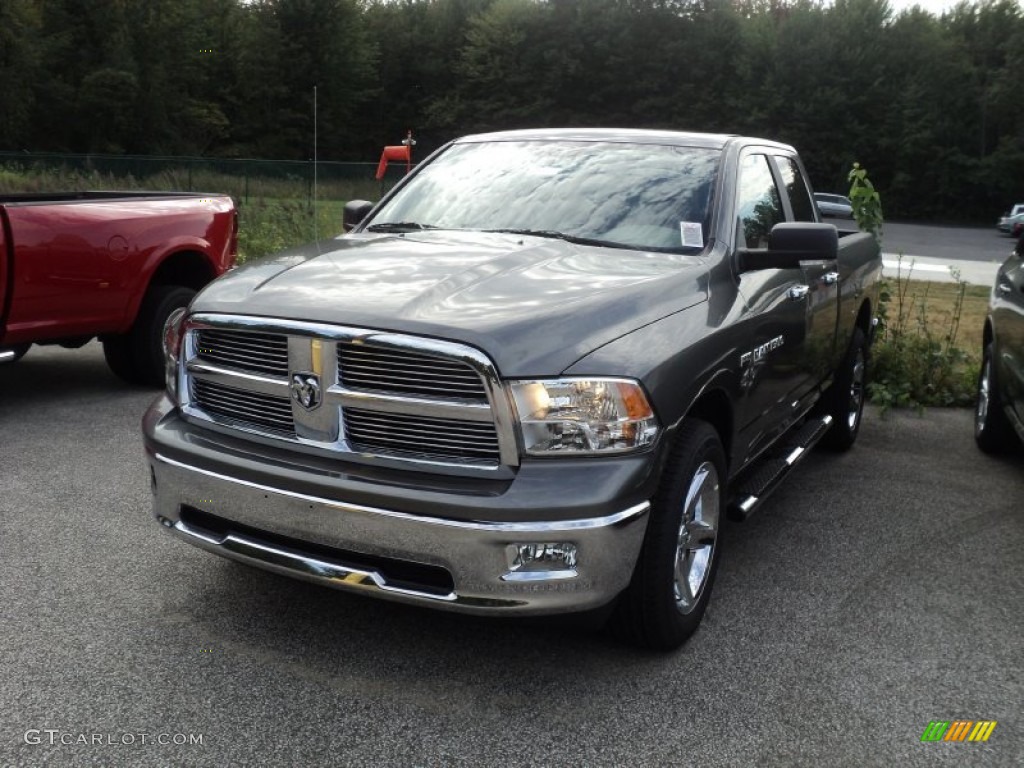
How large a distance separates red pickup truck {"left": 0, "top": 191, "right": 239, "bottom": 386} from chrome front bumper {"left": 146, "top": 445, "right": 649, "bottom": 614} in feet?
11.9

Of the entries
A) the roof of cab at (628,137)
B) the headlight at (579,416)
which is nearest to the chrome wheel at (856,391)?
the roof of cab at (628,137)

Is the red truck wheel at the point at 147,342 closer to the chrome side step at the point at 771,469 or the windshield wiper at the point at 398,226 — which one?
the windshield wiper at the point at 398,226

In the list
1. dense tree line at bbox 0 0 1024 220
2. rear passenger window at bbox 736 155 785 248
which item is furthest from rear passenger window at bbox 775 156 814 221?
dense tree line at bbox 0 0 1024 220

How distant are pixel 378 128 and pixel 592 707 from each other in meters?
74.1

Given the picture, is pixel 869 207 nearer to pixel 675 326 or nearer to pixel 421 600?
pixel 675 326

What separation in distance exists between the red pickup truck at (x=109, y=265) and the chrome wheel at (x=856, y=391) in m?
4.57

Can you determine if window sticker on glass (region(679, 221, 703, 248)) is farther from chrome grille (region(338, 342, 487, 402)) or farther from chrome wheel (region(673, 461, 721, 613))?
chrome grille (region(338, 342, 487, 402))

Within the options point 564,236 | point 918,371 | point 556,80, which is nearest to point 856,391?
point 918,371

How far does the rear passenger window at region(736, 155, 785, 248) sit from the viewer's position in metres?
4.36

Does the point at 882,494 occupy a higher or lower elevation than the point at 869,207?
lower

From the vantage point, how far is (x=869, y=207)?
8.01 meters

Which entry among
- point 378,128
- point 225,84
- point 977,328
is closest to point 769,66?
point 378,128

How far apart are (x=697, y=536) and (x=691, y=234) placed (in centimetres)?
124

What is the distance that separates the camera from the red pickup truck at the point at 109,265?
6.11 meters
